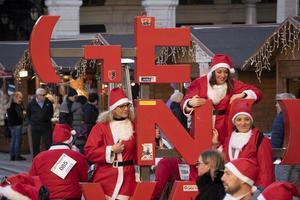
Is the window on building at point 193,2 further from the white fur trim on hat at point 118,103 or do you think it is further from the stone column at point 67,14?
the white fur trim on hat at point 118,103

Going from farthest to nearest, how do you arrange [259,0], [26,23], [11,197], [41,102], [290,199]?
1. [26,23]
2. [259,0]
3. [41,102]
4. [11,197]
5. [290,199]

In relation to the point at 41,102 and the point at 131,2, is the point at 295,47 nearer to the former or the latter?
the point at 41,102

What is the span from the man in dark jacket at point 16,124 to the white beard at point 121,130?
13.5 metres

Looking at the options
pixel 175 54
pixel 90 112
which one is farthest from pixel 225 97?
pixel 175 54

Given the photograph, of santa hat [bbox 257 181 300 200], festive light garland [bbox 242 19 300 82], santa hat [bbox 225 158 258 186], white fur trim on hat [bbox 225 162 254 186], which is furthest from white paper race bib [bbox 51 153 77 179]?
festive light garland [bbox 242 19 300 82]

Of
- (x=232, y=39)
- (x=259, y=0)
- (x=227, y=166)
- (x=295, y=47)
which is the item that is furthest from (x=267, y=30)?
(x=259, y=0)

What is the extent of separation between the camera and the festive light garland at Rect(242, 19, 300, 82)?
1995 centimetres

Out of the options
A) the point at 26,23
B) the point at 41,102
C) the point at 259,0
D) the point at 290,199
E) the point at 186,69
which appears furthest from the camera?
the point at 26,23

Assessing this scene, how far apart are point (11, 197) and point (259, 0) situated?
34935mm

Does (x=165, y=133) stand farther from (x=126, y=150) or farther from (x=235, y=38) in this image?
(x=235, y=38)

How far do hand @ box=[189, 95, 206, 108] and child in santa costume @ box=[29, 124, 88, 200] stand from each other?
4.07 ft

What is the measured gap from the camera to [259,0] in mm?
43719

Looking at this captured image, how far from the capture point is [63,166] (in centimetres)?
1066

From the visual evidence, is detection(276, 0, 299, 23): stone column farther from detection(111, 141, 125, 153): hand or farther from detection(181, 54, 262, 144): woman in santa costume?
detection(111, 141, 125, 153): hand
